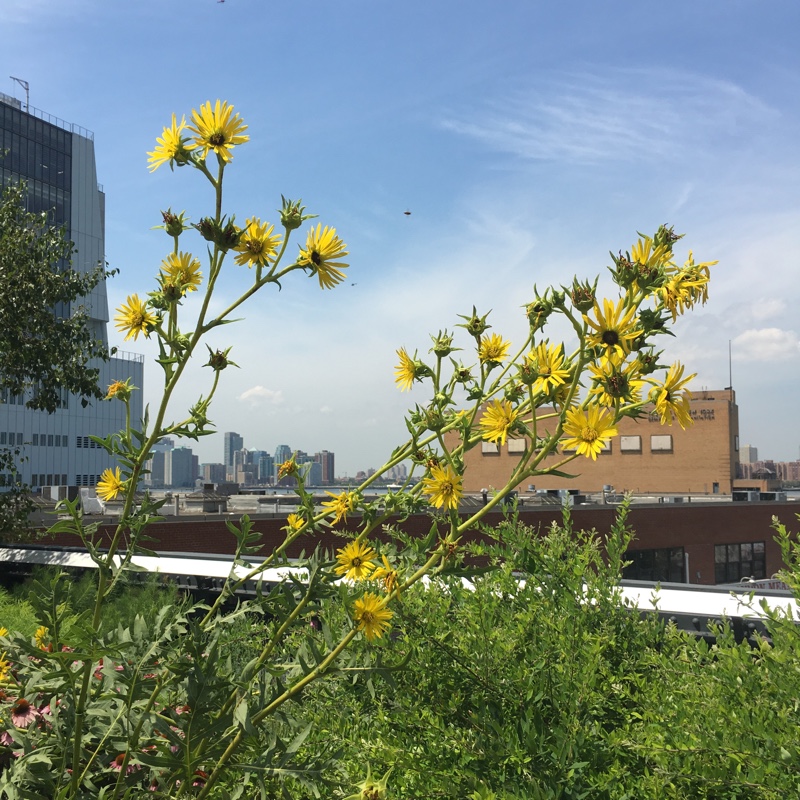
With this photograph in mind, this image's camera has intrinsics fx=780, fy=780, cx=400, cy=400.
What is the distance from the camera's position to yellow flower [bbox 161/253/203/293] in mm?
2244

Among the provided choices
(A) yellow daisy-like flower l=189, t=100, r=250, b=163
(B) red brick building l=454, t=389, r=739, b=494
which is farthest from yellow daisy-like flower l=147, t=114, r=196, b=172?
(B) red brick building l=454, t=389, r=739, b=494

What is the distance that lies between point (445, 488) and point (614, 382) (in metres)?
0.46

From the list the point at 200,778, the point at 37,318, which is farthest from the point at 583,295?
the point at 37,318

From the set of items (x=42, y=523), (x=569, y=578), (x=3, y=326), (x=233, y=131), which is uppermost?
(x=3, y=326)

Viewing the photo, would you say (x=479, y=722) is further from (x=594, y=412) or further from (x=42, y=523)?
(x=42, y=523)

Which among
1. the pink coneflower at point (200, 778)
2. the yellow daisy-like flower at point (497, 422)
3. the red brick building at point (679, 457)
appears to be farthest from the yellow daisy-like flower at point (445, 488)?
the red brick building at point (679, 457)

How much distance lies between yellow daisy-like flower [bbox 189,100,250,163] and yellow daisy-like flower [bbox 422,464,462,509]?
101 centimetres

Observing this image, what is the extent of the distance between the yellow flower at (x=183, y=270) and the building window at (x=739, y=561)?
130 ft

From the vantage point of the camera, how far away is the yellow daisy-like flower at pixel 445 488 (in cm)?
183

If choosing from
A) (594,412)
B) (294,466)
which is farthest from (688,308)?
(294,466)

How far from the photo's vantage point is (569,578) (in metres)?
2.78

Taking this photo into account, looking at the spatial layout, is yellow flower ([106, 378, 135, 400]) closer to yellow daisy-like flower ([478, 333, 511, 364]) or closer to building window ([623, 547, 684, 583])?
yellow daisy-like flower ([478, 333, 511, 364])

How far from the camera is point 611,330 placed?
1803 millimetres

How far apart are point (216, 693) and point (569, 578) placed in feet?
4.44
